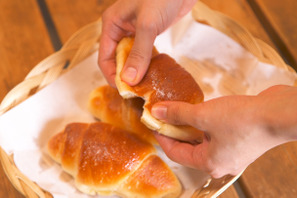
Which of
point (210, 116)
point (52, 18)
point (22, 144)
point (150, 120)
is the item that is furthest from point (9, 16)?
point (210, 116)

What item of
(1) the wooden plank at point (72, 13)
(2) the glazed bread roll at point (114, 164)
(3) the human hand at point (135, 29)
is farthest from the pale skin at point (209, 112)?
(1) the wooden plank at point (72, 13)

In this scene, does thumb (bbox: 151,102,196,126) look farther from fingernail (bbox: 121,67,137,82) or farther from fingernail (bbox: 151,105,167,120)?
fingernail (bbox: 121,67,137,82)

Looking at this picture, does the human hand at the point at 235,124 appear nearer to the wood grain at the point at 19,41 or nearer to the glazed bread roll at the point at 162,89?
the glazed bread roll at the point at 162,89

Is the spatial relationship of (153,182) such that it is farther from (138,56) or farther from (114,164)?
(138,56)

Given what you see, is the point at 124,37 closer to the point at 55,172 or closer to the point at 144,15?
the point at 144,15

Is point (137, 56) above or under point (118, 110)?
above

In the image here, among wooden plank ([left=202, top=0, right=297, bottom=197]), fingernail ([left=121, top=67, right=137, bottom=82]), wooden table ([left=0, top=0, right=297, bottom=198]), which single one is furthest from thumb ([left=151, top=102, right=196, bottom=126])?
wooden table ([left=0, top=0, right=297, bottom=198])

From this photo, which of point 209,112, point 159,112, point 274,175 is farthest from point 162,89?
point 274,175
